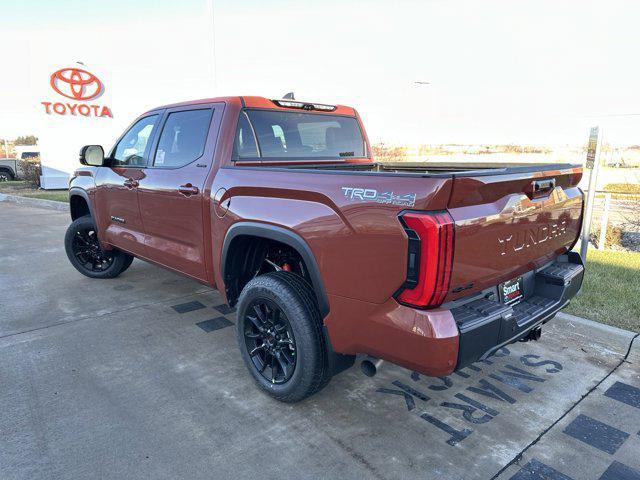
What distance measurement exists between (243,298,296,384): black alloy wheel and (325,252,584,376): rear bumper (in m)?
0.44

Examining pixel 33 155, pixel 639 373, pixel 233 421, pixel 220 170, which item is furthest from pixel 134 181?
pixel 33 155

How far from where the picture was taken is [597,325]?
4.01 meters

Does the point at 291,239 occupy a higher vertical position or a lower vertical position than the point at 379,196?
lower

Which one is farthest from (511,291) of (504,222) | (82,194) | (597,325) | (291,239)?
(82,194)

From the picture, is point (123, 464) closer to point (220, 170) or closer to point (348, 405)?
point (348, 405)

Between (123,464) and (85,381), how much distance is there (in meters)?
1.04

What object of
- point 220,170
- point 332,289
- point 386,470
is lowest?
point 386,470

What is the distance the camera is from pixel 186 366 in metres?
3.44

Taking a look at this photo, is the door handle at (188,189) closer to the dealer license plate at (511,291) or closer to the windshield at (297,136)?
the windshield at (297,136)

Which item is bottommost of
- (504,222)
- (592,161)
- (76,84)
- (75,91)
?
(504,222)

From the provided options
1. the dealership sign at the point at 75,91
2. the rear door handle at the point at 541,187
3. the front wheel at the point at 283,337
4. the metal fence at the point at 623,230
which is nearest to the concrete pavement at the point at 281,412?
the front wheel at the point at 283,337

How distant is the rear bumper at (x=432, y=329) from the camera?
2.09m

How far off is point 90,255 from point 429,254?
4.98 metres

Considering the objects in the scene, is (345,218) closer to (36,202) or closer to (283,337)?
(283,337)
